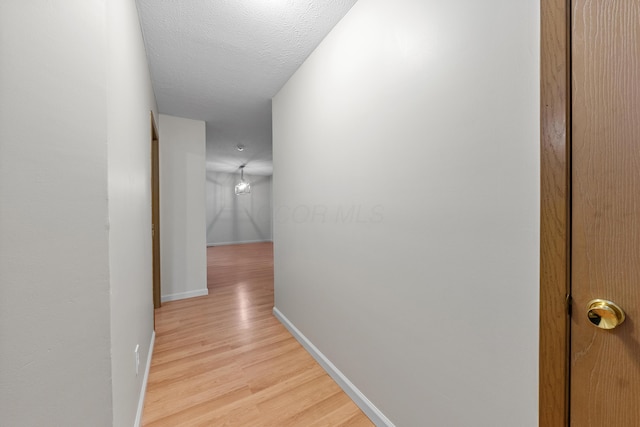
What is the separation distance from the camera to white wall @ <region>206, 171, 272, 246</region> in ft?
26.9

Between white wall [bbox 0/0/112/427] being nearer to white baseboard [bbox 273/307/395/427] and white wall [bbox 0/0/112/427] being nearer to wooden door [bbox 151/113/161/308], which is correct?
white baseboard [bbox 273/307/395/427]

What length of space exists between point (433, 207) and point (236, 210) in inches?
333

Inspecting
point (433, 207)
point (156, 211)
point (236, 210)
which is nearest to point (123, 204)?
point (433, 207)

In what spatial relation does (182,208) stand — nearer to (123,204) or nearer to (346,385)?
(123,204)

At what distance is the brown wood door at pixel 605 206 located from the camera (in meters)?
0.60

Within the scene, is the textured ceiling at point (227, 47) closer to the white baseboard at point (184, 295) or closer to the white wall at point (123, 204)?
the white wall at point (123, 204)

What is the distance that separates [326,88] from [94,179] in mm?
1517

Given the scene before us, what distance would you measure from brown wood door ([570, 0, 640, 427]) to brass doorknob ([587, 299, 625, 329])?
0.05ft

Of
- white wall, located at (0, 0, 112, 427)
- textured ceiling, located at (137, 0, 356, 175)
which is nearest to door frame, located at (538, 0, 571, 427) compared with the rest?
textured ceiling, located at (137, 0, 356, 175)

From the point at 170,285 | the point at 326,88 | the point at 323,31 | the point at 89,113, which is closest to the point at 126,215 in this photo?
the point at 89,113

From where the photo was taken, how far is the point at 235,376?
1.72 m

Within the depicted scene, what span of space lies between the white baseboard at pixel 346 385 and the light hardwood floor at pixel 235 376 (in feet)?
0.11

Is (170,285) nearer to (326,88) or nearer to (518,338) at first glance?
(326,88)

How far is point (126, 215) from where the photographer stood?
1.14m
